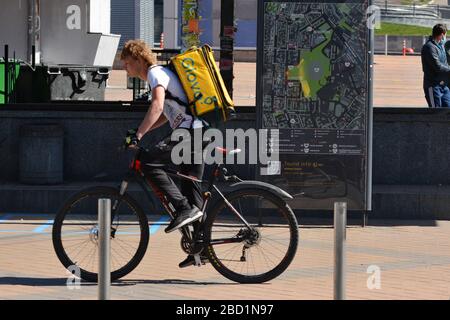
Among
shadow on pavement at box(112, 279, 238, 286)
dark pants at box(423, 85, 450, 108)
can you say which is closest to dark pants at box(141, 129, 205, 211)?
shadow on pavement at box(112, 279, 238, 286)

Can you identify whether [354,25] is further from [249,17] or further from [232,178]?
[249,17]

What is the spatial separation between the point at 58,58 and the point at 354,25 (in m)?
8.21

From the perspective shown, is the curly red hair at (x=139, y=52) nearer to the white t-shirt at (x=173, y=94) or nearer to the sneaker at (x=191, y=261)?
the white t-shirt at (x=173, y=94)

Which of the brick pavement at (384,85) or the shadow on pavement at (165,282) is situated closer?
the shadow on pavement at (165,282)

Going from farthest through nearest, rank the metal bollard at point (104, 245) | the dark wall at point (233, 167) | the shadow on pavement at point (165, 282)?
the dark wall at point (233, 167) → the shadow on pavement at point (165, 282) → the metal bollard at point (104, 245)

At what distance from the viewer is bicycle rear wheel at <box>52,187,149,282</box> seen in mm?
8664

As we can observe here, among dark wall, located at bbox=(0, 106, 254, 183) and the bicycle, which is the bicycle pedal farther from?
dark wall, located at bbox=(0, 106, 254, 183)

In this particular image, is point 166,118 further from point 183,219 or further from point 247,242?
point 247,242

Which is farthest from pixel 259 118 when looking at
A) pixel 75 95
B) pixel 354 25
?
pixel 75 95

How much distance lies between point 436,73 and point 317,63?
3967 millimetres

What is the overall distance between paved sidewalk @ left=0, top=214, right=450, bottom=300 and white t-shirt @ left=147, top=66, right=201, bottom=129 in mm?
1185

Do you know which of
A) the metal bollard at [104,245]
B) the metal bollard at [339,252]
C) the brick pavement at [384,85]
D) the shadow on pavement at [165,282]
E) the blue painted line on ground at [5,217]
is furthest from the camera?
the brick pavement at [384,85]

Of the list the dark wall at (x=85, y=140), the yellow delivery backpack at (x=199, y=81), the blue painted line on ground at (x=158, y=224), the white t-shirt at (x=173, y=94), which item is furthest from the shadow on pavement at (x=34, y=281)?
the dark wall at (x=85, y=140)

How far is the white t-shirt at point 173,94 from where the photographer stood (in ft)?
28.5
